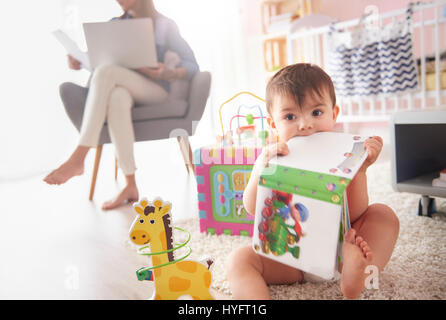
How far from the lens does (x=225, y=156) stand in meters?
0.94

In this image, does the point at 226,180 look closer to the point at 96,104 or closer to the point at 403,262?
the point at 403,262

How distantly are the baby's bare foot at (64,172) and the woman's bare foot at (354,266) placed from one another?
3.11 feet

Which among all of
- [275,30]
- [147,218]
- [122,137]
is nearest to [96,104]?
[122,137]

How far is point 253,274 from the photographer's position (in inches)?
23.5

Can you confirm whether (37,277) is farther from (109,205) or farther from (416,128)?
(416,128)

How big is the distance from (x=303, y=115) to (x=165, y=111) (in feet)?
3.11

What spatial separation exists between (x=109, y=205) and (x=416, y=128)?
99cm

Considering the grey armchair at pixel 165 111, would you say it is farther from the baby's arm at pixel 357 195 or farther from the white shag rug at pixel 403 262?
the baby's arm at pixel 357 195

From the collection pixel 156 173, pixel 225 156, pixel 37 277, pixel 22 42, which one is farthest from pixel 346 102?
pixel 37 277

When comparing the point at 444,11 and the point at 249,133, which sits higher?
the point at 444,11

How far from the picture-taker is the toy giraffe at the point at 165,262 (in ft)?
1.87

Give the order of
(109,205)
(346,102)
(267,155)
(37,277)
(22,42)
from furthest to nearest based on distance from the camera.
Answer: (346,102)
(22,42)
(109,205)
(37,277)
(267,155)

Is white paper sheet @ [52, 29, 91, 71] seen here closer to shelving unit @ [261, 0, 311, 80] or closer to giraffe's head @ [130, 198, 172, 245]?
giraffe's head @ [130, 198, 172, 245]

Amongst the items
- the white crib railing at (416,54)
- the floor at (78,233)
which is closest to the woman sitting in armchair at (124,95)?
the floor at (78,233)
